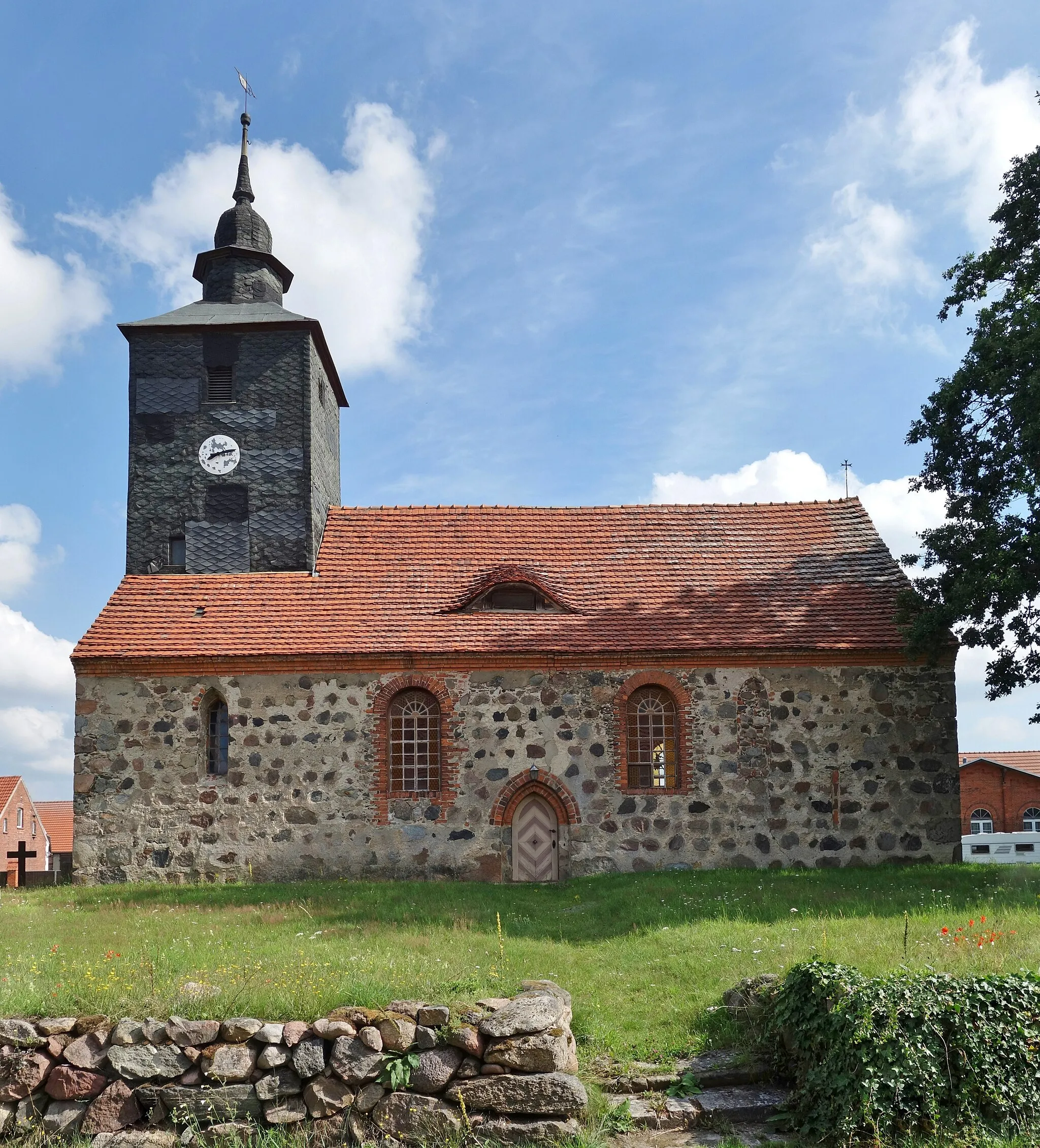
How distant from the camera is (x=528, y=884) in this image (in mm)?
18781

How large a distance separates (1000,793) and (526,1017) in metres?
42.4

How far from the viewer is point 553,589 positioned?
849 inches

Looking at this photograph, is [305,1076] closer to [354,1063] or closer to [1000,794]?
[354,1063]

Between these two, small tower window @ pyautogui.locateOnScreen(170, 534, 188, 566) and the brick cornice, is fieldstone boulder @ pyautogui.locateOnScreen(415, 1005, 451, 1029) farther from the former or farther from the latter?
small tower window @ pyautogui.locateOnScreen(170, 534, 188, 566)

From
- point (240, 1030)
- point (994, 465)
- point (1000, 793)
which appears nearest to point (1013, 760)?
point (1000, 793)

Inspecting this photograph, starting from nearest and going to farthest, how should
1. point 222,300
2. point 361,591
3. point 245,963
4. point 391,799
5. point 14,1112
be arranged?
point 14,1112
point 245,963
point 391,799
point 361,591
point 222,300

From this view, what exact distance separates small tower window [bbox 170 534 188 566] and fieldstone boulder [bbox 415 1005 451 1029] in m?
16.0

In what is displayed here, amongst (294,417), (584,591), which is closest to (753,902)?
(584,591)

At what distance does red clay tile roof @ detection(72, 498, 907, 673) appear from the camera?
66.2ft

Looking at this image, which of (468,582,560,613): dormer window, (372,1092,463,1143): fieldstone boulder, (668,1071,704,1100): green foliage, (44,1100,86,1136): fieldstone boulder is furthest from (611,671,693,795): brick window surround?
(44,1100,86,1136): fieldstone boulder

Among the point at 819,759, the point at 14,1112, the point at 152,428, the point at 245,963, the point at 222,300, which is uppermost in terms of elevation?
the point at 222,300

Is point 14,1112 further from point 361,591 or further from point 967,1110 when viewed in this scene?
point 361,591

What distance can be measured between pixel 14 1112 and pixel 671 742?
1369 cm

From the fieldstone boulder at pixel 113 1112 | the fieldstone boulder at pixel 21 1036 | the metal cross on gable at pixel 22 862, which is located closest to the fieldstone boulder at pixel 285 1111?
the fieldstone boulder at pixel 113 1112
